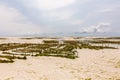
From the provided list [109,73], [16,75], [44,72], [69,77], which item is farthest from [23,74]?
[109,73]

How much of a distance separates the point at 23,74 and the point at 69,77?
17.8 ft

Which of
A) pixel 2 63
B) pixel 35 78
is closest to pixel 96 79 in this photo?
pixel 35 78

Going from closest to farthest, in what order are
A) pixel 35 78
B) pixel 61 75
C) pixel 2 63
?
pixel 35 78 < pixel 61 75 < pixel 2 63

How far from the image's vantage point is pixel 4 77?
1012 inches

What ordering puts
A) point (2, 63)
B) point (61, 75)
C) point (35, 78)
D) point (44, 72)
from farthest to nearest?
A: point (2, 63) → point (44, 72) → point (61, 75) → point (35, 78)

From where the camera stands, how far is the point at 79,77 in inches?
1041

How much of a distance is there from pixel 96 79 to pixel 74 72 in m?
4.36

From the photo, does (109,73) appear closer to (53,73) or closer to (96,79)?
(96,79)

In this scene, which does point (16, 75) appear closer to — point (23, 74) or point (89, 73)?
point (23, 74)

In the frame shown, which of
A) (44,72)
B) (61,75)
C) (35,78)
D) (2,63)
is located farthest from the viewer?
(2,63)

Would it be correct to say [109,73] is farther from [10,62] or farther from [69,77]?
[10,62]

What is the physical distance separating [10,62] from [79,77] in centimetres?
1434

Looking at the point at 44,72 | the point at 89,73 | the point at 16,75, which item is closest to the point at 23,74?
the point at 16,75

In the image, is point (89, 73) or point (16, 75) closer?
point (16, 75)
